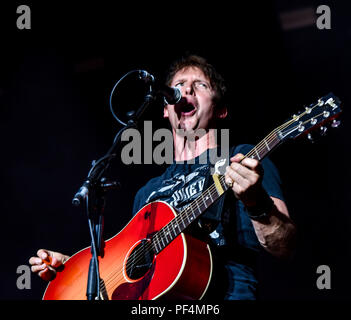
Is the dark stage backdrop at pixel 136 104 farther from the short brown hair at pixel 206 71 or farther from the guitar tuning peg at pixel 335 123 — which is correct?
the guitar tuning peg at pixel 335 123

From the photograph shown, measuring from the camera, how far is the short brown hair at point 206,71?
293 centimetres

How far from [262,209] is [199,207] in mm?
326

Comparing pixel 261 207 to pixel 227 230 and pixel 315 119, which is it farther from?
pixel 315 119

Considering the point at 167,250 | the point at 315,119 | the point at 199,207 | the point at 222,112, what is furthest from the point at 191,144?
the point at 315,119

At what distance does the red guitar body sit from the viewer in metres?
1.85

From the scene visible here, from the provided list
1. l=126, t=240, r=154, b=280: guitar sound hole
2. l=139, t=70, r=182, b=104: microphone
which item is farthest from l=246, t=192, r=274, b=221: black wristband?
l=139, t=70, r=182, b=104: microphone

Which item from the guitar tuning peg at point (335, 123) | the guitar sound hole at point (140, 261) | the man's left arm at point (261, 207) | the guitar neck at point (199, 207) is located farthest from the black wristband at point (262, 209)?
the guitar sound hole at point (140, 261)

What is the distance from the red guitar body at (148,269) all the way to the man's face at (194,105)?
2.46 ft

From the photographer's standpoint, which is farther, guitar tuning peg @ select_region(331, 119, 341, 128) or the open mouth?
the open mouth

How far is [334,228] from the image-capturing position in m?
3.12

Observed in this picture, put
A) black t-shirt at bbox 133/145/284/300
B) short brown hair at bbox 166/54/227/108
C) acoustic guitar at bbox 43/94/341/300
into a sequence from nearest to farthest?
acoustic guitar at bbox 43/94/341/300 < black t-shirt at bbox 133/145/284/300 < short brown hair at bbox 166/54/227/108

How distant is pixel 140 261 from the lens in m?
2.07

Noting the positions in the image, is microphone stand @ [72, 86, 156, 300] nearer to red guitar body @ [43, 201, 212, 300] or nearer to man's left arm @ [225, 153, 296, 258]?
red guitar body @ [43, 201, 212, 300]

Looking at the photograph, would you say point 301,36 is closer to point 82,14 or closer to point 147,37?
point 147,37
